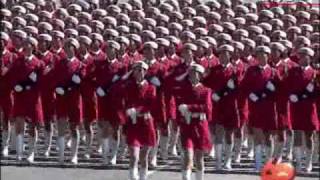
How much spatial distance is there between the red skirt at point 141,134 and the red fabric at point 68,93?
68.3 inches

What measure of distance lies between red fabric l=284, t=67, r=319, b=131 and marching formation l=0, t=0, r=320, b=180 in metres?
0.02

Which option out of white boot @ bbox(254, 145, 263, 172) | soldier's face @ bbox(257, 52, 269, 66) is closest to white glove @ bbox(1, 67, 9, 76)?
soldier's face @ bbox(257, 52, 269, 66)

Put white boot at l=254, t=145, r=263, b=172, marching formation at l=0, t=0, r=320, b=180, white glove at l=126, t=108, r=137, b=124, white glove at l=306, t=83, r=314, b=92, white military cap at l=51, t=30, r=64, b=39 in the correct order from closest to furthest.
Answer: white glove at l=126, t=108, r=137, b=124 < marching formation at l=0, t=0, r=320, b=180 < white glove at l=306, t=83, r=314, b=92 < white boot at l=254, t=145, r=263, b=172 < white military cap at l=51, t=30, r=64, b=39

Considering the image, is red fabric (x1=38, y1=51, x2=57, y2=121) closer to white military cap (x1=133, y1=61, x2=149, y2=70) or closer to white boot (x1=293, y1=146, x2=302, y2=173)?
white military cap (x1=133, y1=61, x2=149, y2=70)

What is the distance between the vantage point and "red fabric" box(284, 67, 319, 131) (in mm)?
14977

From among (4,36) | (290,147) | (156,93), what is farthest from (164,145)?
(4,36)

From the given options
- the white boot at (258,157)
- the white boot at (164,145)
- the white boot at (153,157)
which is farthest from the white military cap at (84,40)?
the white boot at (258,157)

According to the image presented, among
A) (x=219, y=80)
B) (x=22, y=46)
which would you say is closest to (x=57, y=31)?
(x=22, y=46)

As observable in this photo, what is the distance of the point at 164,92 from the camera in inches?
605

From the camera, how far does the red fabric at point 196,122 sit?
13891 millimetres

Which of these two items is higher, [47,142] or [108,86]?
[108,86]

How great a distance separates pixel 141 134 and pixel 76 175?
5.01 feet

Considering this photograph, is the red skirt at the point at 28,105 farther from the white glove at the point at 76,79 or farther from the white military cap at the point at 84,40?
the white military cap at the point at 84,40

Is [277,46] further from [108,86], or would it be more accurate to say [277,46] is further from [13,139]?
[13,139]
